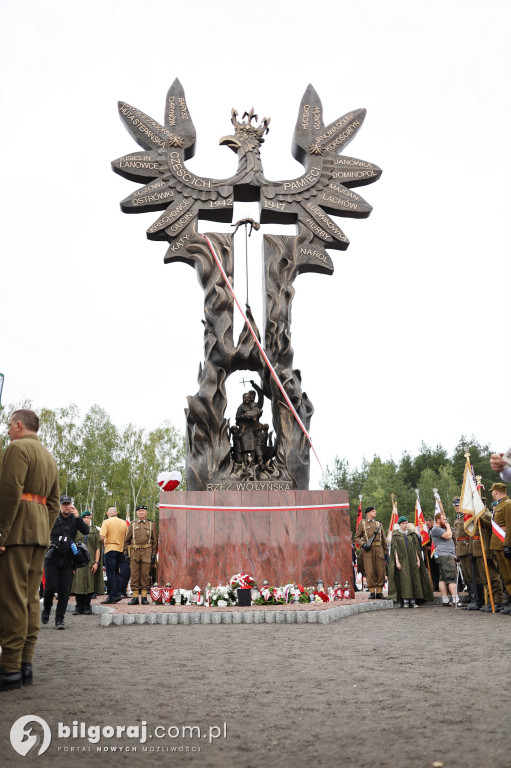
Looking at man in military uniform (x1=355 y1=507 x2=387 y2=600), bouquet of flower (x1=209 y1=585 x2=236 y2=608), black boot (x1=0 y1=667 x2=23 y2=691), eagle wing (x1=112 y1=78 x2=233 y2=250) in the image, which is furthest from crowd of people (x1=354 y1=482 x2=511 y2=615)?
eagle wing (x1=112 y1=78 x2=233 y2=250)

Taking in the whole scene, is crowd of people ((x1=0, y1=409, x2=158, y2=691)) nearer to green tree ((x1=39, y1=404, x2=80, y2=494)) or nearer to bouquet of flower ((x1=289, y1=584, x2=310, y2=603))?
bouquet of flower ((x1=289, y1=584, x2=310, y2=603))

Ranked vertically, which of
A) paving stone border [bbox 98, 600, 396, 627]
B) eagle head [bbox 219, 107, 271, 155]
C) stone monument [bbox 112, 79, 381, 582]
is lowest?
paving stone border [bbox 98, 600, 396, 627]

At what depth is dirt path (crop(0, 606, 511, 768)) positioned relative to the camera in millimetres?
3088

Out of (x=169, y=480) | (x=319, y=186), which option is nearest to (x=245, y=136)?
(x=319, y=186)

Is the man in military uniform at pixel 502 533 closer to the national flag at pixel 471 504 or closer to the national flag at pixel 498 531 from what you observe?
the national flag at pixel 498 531

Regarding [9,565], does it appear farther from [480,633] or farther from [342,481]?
[342,481]

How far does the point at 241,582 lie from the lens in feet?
33.2

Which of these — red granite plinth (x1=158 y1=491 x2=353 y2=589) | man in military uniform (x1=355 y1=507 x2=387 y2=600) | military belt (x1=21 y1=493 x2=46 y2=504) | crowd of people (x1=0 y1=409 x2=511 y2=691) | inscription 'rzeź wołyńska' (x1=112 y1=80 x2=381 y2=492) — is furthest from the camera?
inscription 'rzeź wołyńska' (x1=112 y1=80 x2=381 y2=492)

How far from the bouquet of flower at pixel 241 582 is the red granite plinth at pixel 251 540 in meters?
0.69

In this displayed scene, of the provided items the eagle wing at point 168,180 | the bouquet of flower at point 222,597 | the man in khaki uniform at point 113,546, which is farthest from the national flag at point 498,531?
the eagle wing at point 168,180

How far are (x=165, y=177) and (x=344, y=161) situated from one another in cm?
405

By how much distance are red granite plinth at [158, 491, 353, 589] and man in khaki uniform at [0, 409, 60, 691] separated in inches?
242

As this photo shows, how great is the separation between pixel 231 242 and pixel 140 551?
6339 millimetres

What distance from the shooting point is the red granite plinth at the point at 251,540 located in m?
11.0
